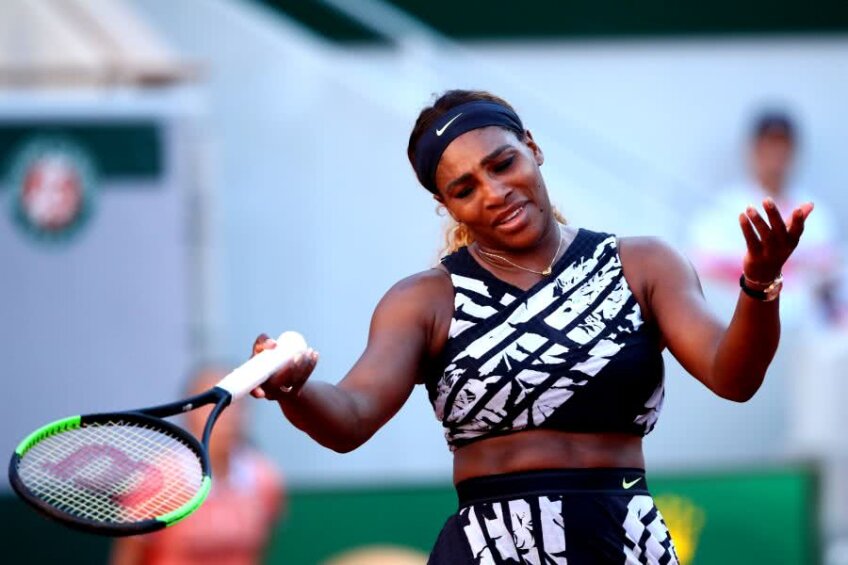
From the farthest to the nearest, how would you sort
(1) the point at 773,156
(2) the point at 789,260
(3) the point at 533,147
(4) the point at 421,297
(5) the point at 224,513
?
(1) the point at 773,156
(2) the point at 789,260
(5) the point at 224,513
(3) the point at 533,147
(4) the point at 421,297

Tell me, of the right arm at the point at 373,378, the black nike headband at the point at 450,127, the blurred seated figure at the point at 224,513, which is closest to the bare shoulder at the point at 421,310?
the right arm at the point at 373,378

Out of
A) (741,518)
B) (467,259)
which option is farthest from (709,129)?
(467,259)

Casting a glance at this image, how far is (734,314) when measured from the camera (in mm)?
3629

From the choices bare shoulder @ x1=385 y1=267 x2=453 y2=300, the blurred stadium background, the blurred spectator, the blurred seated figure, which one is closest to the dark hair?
bare shoulder @ x1=385 y1=267 x2=453 y2=300

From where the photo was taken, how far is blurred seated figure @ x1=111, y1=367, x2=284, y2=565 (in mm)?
6797

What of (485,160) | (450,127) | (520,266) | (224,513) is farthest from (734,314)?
(224,513)

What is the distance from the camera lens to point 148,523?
132 inches

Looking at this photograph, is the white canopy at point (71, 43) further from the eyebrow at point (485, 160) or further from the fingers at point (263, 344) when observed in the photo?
the fingers at point (263, 344)

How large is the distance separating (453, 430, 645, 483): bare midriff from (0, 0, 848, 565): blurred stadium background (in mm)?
3762

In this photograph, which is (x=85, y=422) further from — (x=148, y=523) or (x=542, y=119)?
(x=542, y=119)

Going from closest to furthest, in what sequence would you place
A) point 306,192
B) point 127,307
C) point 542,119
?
point 127,307
point 306,192
point 542,119

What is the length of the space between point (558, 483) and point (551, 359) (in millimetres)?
269

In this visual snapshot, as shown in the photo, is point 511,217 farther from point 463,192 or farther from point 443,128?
point 443,128

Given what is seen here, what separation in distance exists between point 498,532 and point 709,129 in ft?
25.2
